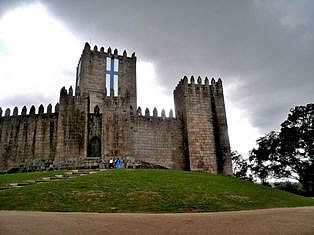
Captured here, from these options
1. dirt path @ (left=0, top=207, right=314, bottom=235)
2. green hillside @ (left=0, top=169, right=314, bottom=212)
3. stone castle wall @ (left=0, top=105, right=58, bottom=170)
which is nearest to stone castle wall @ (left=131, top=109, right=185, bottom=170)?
stone castle wall @ (left=0, top=105, right=58, bottom=170)

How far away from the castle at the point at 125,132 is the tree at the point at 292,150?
22.8 ft

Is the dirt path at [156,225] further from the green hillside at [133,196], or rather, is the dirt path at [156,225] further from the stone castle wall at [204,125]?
the stone castle wall at [204,125]

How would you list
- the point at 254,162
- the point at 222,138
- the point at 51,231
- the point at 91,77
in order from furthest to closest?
1. the point at 91,77
2. the point at 254,162
3. the point at 222,138
4. the point at 51,231

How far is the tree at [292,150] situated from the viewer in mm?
27641

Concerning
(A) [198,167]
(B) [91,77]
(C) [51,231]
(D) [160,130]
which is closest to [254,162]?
(A) [198,167]

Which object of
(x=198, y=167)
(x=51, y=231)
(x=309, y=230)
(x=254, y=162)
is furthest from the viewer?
(x=254, y=162)

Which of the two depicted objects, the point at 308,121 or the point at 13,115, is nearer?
the point at 13,115

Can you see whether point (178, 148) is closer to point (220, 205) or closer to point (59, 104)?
point (59, 104)

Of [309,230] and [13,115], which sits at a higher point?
[13,115]

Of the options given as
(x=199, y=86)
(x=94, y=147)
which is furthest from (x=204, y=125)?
(x=94, y=147)

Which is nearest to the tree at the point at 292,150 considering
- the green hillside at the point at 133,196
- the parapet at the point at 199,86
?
the parapet at the point at 199,86

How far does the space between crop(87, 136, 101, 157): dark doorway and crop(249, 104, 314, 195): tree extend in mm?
18099

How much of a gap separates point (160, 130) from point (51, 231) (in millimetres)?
22269

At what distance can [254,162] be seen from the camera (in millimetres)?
33094
